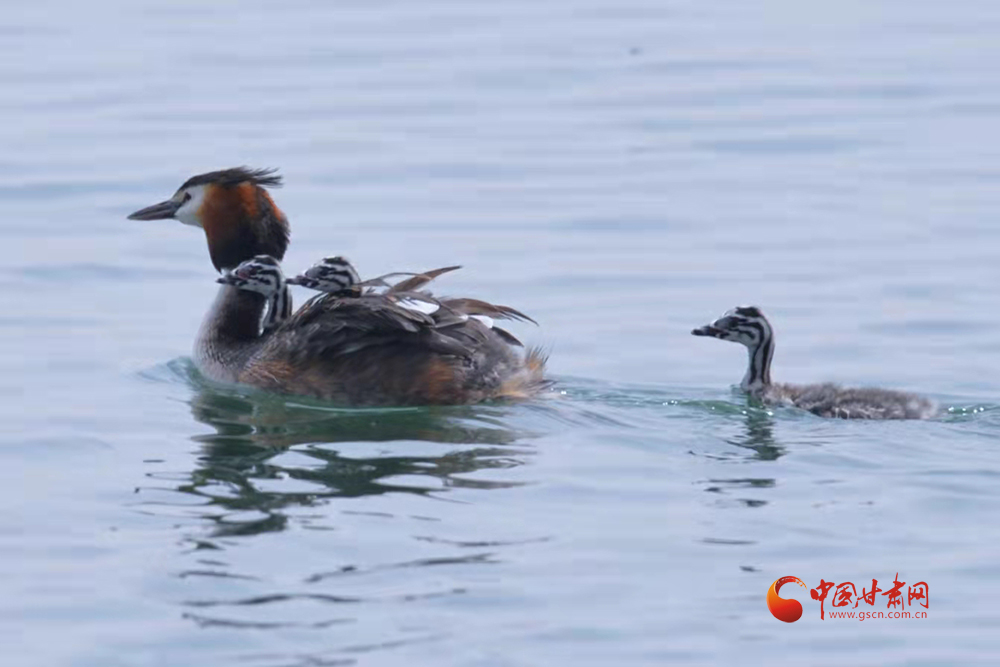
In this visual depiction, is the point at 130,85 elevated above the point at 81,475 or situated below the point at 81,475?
above

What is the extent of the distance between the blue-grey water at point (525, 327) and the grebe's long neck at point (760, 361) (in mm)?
357

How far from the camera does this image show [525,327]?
1348 centimetres

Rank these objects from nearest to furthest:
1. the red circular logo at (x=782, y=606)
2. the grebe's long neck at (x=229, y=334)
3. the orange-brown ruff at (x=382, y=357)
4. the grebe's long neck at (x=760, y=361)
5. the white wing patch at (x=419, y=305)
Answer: the red circular logo at (x=782, y=606)
the orange-brown ruff at (x=382, y=357)
the white wing patch at (x=419, y=305)
the grebe's long neck at (x=760, y=361)
the grebe's long neck at (x=229, y=334)

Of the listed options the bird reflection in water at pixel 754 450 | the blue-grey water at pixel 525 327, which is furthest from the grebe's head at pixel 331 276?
the bird reflection in water at pixel 754 450

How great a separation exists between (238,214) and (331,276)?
100 cm

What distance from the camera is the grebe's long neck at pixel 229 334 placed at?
1213 centimetres

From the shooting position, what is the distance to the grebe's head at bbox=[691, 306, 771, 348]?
11797 mm

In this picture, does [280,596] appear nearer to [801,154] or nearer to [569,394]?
[569,394]

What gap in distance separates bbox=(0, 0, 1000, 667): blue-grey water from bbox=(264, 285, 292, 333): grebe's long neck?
2.07 ft

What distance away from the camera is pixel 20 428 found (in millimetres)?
11102

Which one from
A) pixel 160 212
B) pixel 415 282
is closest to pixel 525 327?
pixel 415 282

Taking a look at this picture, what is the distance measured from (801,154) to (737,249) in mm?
2944

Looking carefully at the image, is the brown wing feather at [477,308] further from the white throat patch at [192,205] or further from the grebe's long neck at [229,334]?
the white throat patch at [192,205]

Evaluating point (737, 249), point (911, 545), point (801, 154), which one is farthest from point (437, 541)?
point (801, 154)
